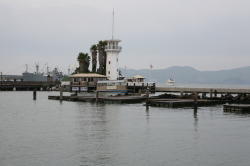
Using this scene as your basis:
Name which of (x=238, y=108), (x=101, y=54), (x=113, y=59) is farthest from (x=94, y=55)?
(x=238, y=108)

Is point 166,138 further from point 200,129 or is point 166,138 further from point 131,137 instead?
point 200,129

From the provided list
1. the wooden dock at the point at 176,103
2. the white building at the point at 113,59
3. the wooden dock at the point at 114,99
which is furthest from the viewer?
the white building at the point at 113,59

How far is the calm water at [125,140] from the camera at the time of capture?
2816 centimetres

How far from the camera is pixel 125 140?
117 feet

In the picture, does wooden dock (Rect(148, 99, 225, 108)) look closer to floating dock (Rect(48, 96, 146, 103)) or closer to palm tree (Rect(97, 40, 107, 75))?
floating dock (Rect(48, 96, 146, 103))

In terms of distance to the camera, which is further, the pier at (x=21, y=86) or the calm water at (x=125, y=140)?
the pier at (x=21, y=86)

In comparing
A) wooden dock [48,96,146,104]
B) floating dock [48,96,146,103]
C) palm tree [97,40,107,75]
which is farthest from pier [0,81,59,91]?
floating dock [48,96,146,103]

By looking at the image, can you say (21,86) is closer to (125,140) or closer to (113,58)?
(113,58)

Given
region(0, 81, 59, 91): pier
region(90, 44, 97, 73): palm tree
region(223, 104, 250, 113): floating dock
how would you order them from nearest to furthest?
1. region(223, 104, 250, 113): floating dock
2. region(90, 44, 97, 73): palm tree
3. region(0, 81, 59, 91): pier

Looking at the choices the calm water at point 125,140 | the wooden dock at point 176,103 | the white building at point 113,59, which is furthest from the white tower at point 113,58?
the calm water at point 125,140

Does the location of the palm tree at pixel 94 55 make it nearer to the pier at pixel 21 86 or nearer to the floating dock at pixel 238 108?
the pier at pixel 21 86

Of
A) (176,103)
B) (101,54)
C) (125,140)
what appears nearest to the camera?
(125,140)

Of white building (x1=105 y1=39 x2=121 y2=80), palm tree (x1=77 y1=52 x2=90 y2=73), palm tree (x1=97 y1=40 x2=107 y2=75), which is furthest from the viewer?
palm tree (x1=77 y1=52 x2=90 y2=73)

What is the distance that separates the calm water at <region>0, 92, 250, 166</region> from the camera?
2816cm
